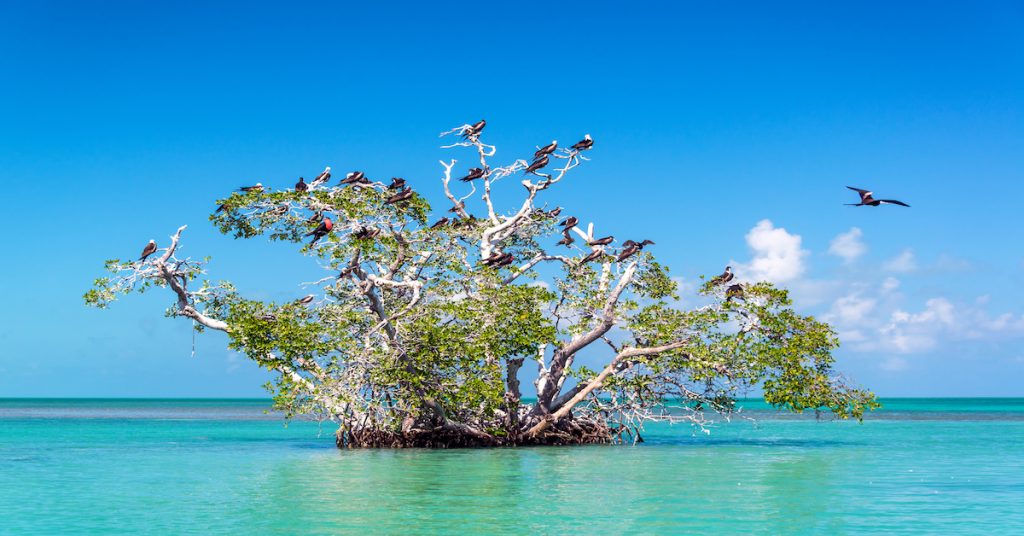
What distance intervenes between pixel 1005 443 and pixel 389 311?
18779mm

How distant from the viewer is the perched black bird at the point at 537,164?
85.0 feet

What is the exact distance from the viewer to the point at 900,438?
35156mm

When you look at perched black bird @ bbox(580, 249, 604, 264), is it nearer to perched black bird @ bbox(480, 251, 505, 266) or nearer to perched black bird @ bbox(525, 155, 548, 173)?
perched black bird @ bbox(480, 251, 505, 266)

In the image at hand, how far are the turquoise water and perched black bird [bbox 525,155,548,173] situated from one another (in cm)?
646

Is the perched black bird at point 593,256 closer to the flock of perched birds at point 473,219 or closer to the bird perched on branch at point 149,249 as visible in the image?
the flock of perched birds at point 473,219

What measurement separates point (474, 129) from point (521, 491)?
10.9 metres

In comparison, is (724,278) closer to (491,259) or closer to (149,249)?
(491,259)

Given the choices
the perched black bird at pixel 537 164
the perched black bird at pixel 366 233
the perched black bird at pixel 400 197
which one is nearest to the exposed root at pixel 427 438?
the perched black bird at pixel 366 233

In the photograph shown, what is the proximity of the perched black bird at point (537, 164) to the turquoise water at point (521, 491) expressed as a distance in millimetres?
6464

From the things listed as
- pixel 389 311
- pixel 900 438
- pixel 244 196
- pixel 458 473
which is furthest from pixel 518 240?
pixel 900 438

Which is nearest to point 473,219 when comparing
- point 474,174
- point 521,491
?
point 474,174

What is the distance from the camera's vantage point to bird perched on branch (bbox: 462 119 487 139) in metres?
25.8

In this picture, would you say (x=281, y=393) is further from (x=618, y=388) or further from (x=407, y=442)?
(x=618, y=388)

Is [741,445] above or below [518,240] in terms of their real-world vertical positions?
below
